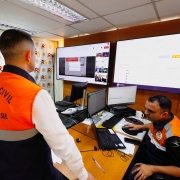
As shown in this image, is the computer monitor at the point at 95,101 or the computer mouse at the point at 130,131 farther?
the computer monitor at the point at 95,101

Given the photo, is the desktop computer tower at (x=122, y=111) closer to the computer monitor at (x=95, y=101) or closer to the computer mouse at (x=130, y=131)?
the computer monitor at (x=95, y=101)

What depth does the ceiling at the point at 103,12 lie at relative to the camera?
1.64 m

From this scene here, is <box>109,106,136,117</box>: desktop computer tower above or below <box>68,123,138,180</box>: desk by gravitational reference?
above

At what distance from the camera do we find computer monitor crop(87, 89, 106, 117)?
5.46 feet

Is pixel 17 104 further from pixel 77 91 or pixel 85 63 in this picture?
pixel 85 63

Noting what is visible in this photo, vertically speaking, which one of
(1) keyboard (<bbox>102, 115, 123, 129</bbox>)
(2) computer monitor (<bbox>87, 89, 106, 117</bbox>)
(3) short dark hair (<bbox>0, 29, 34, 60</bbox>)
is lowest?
(1) keyboard (<bbox>102, 115, 123, 129</bbox>)

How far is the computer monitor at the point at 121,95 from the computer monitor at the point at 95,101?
0.52ft

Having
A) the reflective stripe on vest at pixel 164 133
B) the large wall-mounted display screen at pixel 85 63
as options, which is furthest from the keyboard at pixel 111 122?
the large wall-mounted display screen at pixel 85 63

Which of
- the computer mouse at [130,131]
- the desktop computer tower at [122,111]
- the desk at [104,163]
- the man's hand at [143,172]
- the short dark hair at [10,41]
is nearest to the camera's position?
the short dark hair at [10,41]

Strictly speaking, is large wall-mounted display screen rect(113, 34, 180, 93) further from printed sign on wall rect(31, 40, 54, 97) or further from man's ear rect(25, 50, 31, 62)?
printed sign on wall rect(31, 40, 54, 97)

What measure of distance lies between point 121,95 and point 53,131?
1.73 meters

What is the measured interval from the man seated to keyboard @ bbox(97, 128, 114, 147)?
0.32 m

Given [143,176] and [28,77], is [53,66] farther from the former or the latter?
[143,176]

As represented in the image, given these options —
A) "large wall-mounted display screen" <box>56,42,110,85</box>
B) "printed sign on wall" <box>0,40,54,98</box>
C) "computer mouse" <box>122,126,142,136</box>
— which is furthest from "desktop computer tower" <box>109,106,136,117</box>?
"printed sign on wall" <box>0,40,54,98</box>
